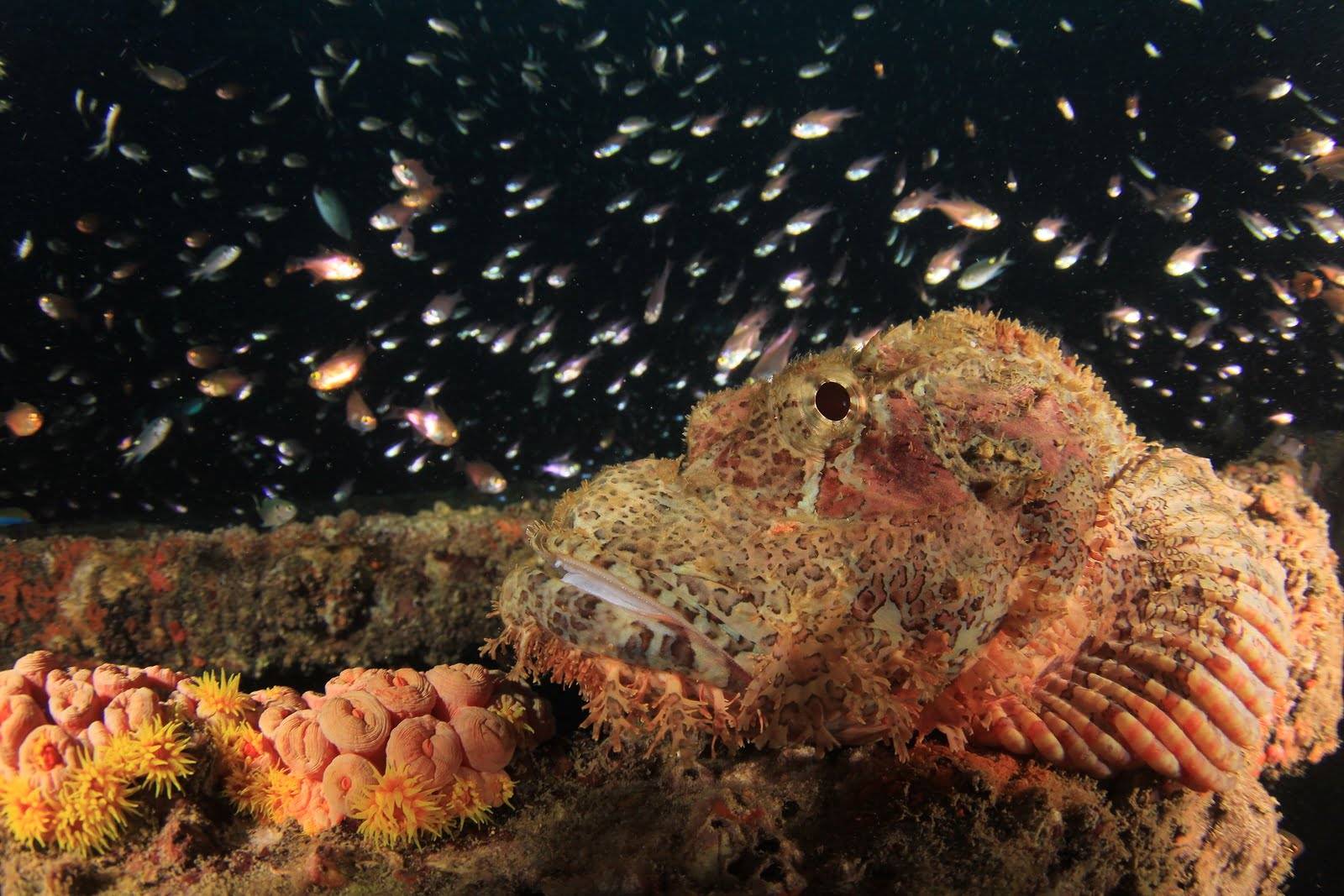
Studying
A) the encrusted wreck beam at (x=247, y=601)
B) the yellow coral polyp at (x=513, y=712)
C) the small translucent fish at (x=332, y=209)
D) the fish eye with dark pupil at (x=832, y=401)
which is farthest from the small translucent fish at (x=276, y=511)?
the fish eye with dark pupil at (x=832, y=401)

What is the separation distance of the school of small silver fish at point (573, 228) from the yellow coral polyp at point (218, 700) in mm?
7238

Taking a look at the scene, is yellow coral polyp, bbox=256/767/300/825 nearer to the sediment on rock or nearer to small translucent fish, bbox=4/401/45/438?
the sediment on rock

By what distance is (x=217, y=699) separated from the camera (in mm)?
3023

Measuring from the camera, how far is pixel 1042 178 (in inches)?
598

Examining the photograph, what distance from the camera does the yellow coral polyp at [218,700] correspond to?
2.98 meters

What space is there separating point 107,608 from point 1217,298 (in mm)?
16712

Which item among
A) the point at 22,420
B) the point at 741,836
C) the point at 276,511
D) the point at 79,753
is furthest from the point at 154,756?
the point at 22,420

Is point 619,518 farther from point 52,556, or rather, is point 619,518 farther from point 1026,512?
point 52,556

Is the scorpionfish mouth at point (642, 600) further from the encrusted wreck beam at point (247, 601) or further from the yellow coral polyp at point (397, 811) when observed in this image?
the encrusted wreck beam at point (247, 601)

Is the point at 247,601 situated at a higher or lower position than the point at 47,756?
lower

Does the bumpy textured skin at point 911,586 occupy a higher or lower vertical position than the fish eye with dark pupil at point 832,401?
lower

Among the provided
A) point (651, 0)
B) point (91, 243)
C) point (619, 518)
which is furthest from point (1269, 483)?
point (651, 0)

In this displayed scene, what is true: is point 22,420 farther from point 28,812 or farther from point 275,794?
point 275,794

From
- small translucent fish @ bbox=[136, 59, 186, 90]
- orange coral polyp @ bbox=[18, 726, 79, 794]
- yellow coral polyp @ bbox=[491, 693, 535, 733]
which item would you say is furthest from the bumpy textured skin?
small translucent fish @ bbox=[136, 59, 186, 90]
